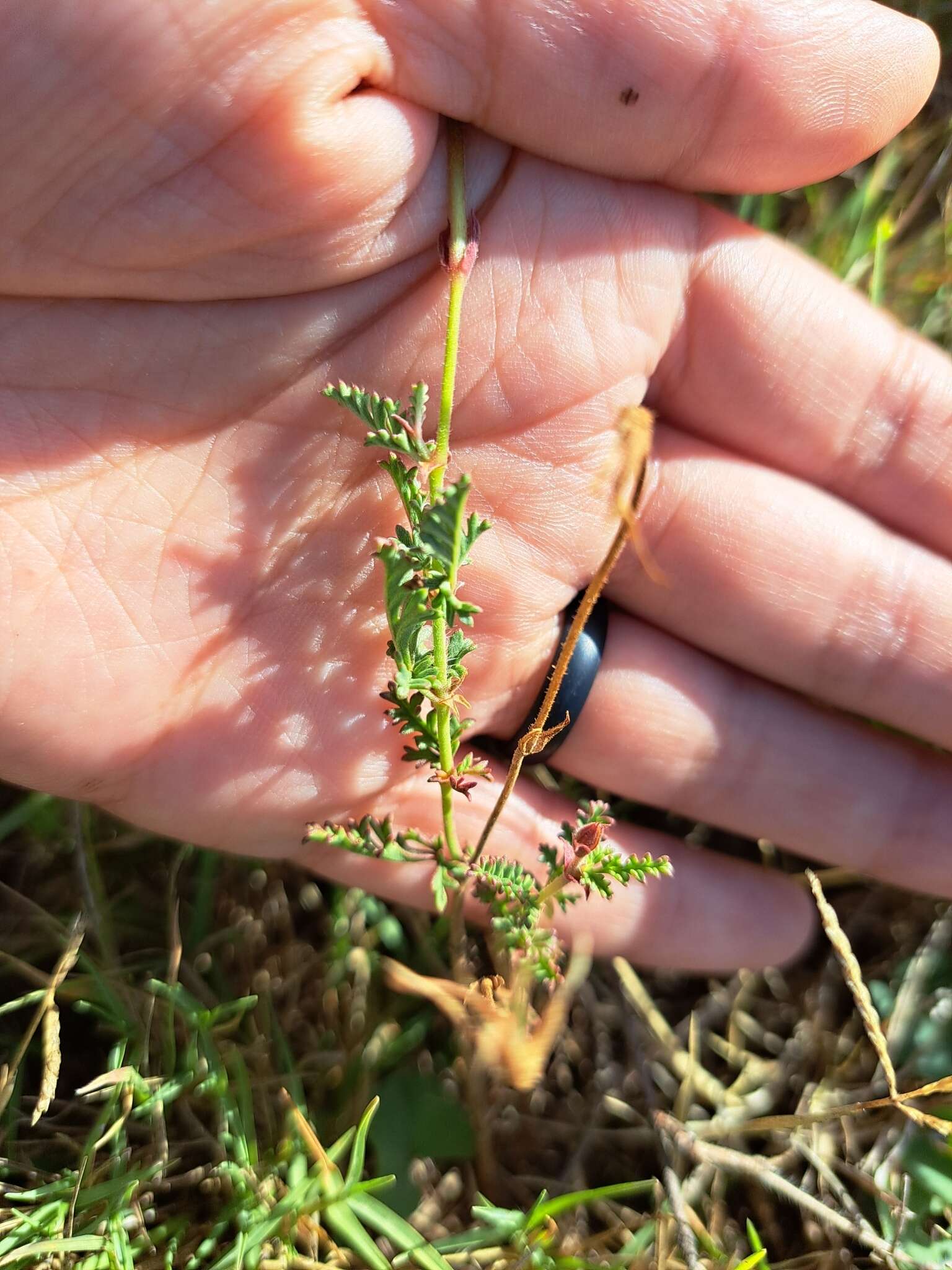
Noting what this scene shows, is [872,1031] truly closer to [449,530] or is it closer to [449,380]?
[449,530]

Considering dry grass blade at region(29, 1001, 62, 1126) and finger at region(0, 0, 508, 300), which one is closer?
finger at region(0, 0, 508, 300)

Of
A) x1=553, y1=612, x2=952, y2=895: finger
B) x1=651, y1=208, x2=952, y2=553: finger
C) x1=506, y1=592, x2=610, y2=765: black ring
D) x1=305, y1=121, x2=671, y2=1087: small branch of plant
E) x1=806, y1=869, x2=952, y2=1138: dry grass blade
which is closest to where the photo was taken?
x1=305, y1=121, x2=671, y2=1087: small branch of plant

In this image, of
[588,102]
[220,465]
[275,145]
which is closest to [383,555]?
[220,465]

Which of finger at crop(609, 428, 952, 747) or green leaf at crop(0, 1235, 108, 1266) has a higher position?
finger at crop(609, 428, 952, 747)

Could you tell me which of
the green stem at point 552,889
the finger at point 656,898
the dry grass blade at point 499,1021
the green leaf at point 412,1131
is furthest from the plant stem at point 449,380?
the green leaf at point 412,1131

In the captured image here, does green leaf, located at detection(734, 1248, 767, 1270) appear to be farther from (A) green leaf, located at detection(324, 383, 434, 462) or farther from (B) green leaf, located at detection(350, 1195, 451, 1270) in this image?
(A) green leaf, located at detection(324, 383, 434, 462)

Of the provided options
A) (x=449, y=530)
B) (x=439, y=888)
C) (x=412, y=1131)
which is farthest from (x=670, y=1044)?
(x=449, y=530)

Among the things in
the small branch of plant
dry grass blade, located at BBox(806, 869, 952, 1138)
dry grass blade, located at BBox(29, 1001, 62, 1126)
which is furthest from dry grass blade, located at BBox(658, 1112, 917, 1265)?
dry grass blade, located at BBox(29, 1001, 62, 1126)
